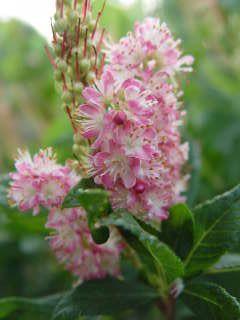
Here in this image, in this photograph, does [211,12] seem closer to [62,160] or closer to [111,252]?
[62,160]

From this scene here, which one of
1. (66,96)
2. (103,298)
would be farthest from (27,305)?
(66,96)

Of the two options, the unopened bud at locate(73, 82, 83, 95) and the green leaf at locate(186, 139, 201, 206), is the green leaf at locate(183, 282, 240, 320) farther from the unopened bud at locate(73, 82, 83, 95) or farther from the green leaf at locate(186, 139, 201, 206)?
the unopened bud at locate(73, 82, 83, 95)

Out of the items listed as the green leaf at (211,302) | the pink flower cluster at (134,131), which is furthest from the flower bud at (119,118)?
the green leaf at (211,302)

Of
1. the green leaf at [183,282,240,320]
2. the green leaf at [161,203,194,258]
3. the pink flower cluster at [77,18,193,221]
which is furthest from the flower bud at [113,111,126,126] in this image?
the green leaf at [183,282,240,320]

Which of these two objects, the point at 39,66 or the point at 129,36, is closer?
the point at 129,36

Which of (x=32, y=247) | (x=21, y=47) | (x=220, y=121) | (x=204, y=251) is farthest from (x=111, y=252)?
(x=21, y=47)

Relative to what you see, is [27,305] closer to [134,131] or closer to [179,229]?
[179,229]
